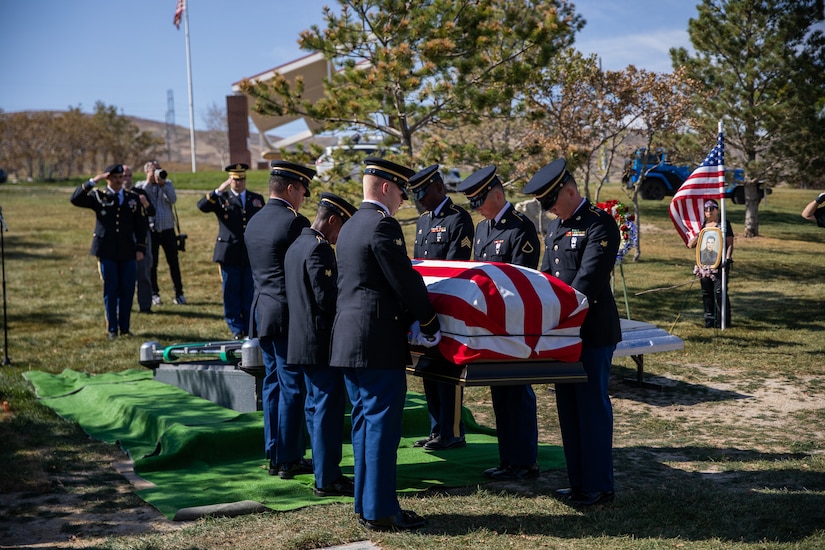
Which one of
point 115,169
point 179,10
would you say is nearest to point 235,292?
point 115,169

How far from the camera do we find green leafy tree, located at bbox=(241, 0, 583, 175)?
1158 cm

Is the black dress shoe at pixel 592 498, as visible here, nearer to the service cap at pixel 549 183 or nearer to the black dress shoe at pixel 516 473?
the black dress shoe at pixel 516 473

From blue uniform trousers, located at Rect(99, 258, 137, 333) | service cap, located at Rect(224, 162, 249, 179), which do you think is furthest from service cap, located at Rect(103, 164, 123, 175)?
service cap, located at Rect(224, 162, 249, 179)

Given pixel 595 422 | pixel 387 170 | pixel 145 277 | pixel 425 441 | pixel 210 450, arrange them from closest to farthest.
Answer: pixel 387 170 < pixel 595 422 < pixel 210 450 < pixel 425 441 < pixel 145 277

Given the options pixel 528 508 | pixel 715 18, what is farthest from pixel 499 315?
pixel 715 18

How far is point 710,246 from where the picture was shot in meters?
11.3

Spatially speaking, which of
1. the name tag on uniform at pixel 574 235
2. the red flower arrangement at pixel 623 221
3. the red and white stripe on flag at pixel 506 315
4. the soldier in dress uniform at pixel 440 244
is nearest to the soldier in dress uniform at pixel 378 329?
the red and white stripe on flag at pixel 506 315

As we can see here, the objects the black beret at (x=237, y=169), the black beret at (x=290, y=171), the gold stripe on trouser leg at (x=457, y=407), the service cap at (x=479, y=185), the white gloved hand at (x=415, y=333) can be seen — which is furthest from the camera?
the black beret at (x=237, y=169)

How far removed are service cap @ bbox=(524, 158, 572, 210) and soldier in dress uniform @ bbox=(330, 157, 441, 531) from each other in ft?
2.85

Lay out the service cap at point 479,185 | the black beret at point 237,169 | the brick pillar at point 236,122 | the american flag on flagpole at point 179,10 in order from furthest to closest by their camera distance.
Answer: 1. the american flag on flagpole at point 179,10
2. the brick pillar at point 236,122
3. the black beret at point 237,169
4. the service cap at point 479,185

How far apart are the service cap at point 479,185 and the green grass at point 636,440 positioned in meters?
1.94

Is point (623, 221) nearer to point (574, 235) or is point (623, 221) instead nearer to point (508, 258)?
point (508, 258)

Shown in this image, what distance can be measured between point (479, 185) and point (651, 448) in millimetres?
→ 2340

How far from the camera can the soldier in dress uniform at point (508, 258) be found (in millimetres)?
5719
